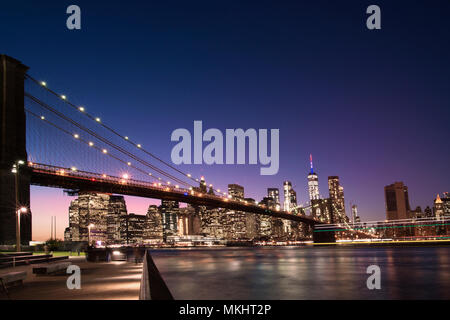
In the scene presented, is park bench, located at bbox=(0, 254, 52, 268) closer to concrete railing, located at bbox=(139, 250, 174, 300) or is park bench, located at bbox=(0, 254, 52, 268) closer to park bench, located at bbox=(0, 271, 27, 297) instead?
park bench, located at bbox=(0, 271, 27, 297)

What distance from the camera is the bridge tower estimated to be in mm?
33938

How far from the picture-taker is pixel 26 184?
37.2 m

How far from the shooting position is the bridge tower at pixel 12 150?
33938 millimetres

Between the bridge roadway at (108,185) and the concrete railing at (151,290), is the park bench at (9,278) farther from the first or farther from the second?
the bridge roadway at (108,185)

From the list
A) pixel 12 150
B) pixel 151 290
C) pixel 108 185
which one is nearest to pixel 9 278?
pixel 151 290

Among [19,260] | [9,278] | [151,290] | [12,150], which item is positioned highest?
[12,150]

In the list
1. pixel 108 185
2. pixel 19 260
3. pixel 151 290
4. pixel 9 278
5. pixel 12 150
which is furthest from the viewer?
pixel 108 185

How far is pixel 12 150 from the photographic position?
36.3 m

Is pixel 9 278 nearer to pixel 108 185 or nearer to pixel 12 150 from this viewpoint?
pixel 12 150

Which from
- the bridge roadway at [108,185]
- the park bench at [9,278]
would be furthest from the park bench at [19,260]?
the bridge roadway at [108,185]

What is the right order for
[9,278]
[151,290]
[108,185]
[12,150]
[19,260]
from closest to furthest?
1. [151,290]
2. [9,278]
3. [19,260]
4. [12,150]
5. [108,185]
